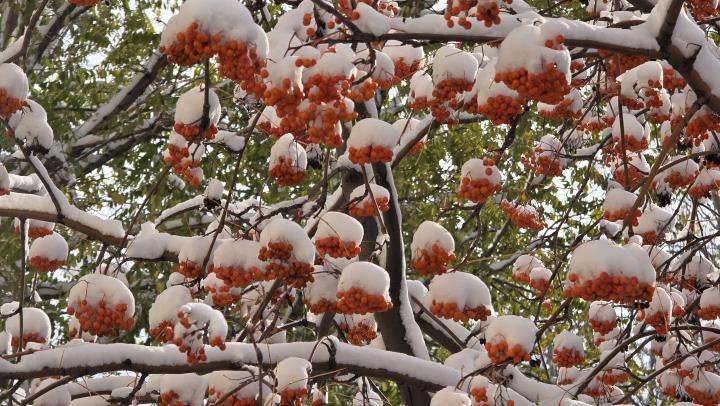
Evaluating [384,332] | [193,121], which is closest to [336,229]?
[193,121]

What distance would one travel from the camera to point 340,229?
370cm

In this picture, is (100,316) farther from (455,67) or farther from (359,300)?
(455,67)

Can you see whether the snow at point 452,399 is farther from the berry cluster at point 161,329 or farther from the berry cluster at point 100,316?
the berry cluster at point 100,316

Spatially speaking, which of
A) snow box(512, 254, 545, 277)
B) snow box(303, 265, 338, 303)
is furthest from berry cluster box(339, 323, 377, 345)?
snow box(512, 254, 545, 277)

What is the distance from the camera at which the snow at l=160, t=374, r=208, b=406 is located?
3730 mm

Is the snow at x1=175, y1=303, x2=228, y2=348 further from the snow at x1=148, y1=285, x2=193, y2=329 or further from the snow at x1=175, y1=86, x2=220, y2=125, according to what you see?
the snow at x1=175, y1=86, x2=220, y2=125

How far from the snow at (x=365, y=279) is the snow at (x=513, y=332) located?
1.30 ft

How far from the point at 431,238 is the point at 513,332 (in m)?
0.74

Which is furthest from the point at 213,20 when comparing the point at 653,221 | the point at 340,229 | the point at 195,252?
the point at 653,221

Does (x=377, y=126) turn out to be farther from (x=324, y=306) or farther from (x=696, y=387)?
(x=696, y=387)

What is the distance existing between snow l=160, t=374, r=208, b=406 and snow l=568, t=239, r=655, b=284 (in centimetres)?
144

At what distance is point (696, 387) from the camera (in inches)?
193

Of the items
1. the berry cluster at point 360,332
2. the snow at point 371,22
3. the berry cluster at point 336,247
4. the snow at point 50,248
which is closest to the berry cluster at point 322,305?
the berry cluster at point 336,247

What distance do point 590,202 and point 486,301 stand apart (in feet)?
18.3
